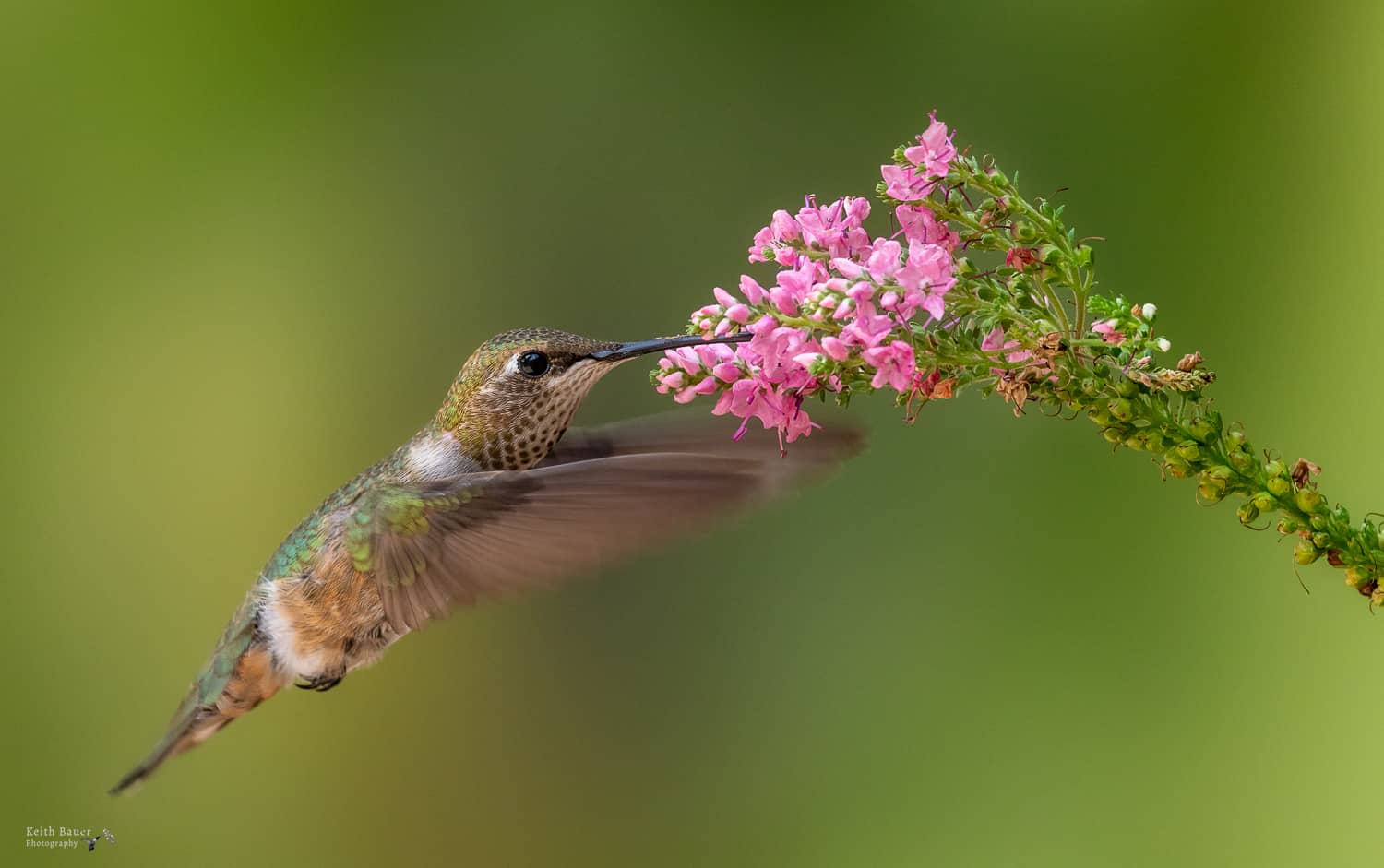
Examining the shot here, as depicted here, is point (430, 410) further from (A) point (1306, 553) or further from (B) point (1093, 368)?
(A) point (1306, 553)

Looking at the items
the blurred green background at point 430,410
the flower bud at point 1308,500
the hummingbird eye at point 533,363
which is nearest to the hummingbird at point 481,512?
the hummingbird eye at point 533,363

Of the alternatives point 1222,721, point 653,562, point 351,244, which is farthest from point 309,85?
point 1222,721

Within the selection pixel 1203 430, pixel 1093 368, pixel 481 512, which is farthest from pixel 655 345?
pixel 1203 430

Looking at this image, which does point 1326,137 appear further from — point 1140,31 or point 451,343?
point 451,343

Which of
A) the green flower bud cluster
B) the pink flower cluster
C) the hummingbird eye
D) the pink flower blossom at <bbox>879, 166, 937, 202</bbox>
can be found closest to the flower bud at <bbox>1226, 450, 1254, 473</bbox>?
the green flower bud cluster

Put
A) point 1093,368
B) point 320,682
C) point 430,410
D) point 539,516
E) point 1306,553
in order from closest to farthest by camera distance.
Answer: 1. point 1306,553
2. point 1093,368
3. point 539,516
4. point 320,682
5. point 430,410

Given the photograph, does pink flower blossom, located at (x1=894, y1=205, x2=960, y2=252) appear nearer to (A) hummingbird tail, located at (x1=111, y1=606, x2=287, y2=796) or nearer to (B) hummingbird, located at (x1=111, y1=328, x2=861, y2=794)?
(B) hummingbird, located at (x1=111, y1=328, x2=861, y2=794)
